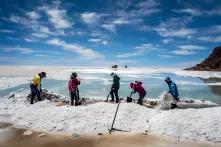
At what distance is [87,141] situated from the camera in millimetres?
9672

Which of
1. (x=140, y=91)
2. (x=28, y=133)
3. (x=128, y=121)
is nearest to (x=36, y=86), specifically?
(x=28, y=133)

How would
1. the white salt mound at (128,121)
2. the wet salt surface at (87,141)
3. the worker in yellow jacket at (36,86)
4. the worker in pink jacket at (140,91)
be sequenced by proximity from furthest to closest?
the worker in yellow jacket at (36,86) → the worker in pink jacket at (140,91) → the white salt mound at (128,121) → the wet salt surface at (87,141)

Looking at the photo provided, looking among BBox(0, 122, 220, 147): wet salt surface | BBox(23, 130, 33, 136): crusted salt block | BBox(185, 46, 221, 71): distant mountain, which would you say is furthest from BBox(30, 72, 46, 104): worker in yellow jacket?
BBox(185, 46, 221, 71): distant mountain

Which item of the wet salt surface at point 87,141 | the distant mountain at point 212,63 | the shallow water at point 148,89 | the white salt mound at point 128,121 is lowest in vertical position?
the wet salt surface at point 87,141

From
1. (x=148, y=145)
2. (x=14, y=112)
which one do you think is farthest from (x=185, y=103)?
(x=14, y=112)

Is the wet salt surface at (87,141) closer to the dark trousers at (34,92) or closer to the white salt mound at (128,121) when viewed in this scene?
the white salt mound at (128,121)

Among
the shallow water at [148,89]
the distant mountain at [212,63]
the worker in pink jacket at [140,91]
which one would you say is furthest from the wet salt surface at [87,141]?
the distant mountain at [212,63]

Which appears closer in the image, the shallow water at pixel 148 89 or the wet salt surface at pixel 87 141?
the wet salt surface at pixel 87 141

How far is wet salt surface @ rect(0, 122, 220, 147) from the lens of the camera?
364 inches

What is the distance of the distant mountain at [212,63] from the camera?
81.3m

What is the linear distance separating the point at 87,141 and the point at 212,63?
83.0 m

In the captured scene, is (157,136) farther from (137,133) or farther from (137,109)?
(137,109)

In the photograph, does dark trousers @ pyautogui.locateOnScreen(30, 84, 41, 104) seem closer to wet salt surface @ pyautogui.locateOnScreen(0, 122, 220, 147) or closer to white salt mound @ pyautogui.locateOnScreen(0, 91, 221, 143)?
white salt mound @ pyautogui.locateOnScreen(0, 91, 221, 143)

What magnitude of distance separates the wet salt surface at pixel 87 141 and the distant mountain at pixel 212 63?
2890 inches
